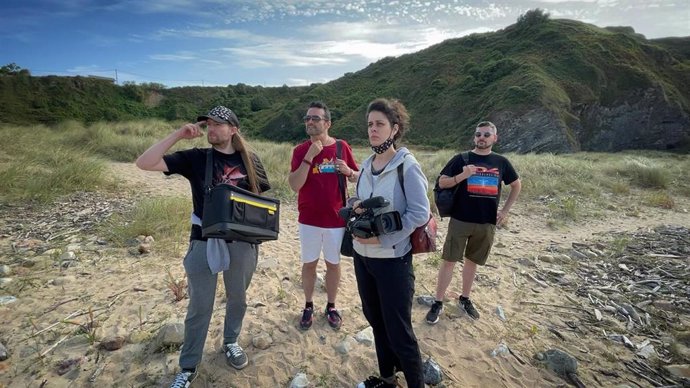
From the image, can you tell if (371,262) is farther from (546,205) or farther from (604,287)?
(546,205)

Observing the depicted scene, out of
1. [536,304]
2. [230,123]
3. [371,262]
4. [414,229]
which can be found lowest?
[536,304]

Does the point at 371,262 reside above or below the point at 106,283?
above

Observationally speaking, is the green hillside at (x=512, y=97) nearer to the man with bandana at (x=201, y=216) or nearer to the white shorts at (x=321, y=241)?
the white shorts at (x=321, y=241)

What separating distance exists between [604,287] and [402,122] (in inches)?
165

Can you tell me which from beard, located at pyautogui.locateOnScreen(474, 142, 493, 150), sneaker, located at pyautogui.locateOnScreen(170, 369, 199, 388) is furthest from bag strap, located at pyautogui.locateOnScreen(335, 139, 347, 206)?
sneaker, located at pyautogui.locateOnScreen(170, 369, 199, 388)

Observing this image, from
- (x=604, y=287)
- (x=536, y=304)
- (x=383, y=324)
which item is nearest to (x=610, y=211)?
(x=604, y=287)

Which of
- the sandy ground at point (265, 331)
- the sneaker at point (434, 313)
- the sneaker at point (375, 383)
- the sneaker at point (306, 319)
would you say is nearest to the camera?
the sneaker at point (375, 383)

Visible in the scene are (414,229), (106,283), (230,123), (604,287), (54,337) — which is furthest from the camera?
(604,287)

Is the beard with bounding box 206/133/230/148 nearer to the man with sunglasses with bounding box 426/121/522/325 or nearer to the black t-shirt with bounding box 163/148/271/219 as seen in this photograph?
the black t-shirt with bounding box 163/148/271/219

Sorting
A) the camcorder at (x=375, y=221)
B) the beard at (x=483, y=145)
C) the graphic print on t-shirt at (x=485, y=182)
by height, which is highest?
the beard at (x=483, y=145)

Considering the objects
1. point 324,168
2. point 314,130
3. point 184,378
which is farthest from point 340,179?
point 184,378

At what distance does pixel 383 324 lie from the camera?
8.52 feet

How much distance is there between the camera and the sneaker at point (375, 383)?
269cm

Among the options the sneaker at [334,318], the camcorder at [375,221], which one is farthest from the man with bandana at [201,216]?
the sneaker at [334,318]
